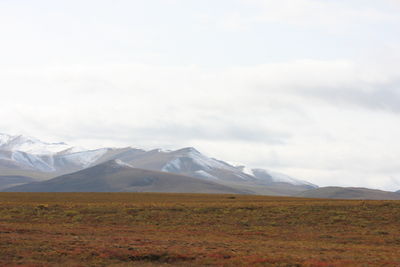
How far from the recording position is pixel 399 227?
67438mm

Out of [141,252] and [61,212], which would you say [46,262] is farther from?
[61,212]

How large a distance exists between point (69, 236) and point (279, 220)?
29.3 meters

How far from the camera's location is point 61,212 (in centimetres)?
7562

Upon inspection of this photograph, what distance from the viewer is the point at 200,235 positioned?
186 ft

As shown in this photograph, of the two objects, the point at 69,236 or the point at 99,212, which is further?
the point at 99,212

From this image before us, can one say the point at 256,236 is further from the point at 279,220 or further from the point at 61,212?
the point at 61,212

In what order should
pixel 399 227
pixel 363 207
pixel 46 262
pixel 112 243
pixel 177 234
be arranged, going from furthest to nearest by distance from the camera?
1. pixel 363 207
2. pixel 399 227
3. pixel 177 234
4. pixel 112 243
5. pixel 46 262

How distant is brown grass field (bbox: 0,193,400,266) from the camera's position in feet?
131

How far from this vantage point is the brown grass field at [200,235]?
131 ft

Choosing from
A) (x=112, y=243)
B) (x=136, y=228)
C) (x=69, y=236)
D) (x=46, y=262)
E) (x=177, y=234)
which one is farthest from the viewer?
(x=136, y=228)

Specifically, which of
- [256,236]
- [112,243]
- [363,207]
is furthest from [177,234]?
[363,207]

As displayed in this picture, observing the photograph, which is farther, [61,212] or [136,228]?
[61,212]

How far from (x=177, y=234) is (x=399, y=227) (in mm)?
27164

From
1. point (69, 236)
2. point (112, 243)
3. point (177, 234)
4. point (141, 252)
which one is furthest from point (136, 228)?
point (141, 252)
